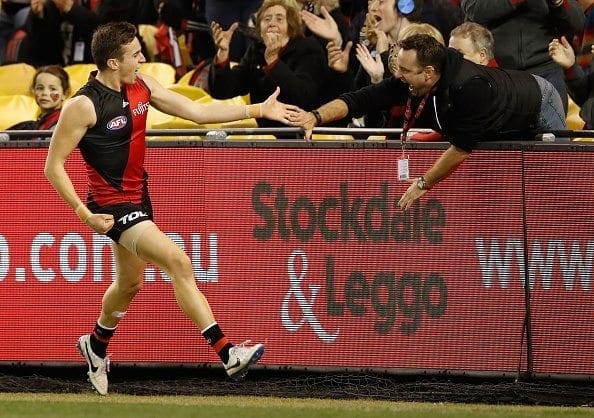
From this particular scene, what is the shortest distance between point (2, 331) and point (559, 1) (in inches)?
202

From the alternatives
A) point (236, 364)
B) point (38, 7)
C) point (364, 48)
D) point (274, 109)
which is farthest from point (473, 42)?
point (38, 7)

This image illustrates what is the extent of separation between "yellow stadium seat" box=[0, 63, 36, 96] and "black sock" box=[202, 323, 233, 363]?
5320 millimetres

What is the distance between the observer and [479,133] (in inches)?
368

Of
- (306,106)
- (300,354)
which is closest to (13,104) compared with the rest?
(306,106)

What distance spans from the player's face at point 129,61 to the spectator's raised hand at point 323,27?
8.39 feet

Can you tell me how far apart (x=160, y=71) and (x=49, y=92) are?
2.00m

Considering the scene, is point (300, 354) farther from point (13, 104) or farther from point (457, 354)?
point (13, 104)

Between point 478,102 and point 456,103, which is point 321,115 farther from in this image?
point 478,102

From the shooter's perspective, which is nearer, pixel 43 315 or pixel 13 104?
pixel 43 315

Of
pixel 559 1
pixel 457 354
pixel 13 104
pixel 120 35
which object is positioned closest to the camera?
pixel 120 35

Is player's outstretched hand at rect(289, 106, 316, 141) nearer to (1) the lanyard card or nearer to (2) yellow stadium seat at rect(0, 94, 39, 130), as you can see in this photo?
(1) the lanyard card

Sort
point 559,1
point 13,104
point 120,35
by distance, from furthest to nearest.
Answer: point 13,104 < point 559,1 < point 120,35

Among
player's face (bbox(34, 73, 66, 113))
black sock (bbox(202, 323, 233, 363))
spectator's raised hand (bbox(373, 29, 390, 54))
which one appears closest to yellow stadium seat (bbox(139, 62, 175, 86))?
player's face (bbox(34, 73, 66, 113))

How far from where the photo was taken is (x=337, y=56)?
11.3 m
